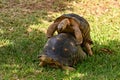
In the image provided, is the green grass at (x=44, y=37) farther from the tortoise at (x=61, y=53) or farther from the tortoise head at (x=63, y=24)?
the tortoise head at (x=63, y=24)

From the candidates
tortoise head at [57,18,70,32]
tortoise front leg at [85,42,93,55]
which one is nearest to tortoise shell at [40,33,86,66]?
tortoise head at [57,18,70,32]

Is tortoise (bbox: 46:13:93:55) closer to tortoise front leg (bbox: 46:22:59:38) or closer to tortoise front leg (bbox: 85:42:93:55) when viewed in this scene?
tortoise front leg (bbox: 46:22:59:38)

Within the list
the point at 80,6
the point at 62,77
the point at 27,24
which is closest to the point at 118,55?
the point at 62,77

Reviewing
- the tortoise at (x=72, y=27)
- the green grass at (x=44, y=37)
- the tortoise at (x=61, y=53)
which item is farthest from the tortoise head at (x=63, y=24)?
the green grass at (x=44, y=37)

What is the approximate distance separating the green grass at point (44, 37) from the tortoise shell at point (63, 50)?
15 cm

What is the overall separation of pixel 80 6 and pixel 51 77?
12.0 ft

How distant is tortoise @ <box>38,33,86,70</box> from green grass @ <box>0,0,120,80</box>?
A: 0.10m

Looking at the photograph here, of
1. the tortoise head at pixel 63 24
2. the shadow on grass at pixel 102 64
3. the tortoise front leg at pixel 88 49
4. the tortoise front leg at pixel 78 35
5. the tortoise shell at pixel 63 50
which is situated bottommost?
the shadow on grass at pixel 102 64

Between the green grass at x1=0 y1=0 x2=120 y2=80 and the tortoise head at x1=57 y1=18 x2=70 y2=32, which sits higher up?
the tortoise head at x1=57 y1=18 x2=70 y2=32

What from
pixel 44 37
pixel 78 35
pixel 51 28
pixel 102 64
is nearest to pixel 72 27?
pixel 78 35

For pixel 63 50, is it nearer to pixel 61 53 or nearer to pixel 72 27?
pixel 61 53

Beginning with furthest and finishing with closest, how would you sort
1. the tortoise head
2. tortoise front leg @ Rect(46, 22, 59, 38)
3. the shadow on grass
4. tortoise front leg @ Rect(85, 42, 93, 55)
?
1. tortoise front leg @ Rect(85, 42, 93, 55)
2. tortoise front leg @ Rect(46, 22, 59, 38)
3. the tortoise head
4. the shadow on grass

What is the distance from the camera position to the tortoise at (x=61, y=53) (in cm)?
463

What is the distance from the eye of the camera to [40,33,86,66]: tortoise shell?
4645mm
